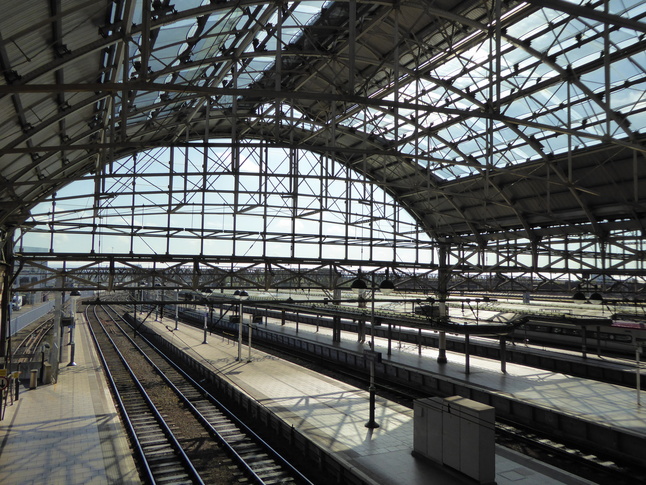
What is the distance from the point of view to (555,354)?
24.4m

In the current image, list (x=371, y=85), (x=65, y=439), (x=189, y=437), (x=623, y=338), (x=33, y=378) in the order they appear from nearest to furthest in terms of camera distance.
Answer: (x=65, y=439) < (x=189, y=437) < (x=33, y=378) < (x=371, y=85) < (x=623, y=338)

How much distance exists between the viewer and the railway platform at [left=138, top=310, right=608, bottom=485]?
35.3ft

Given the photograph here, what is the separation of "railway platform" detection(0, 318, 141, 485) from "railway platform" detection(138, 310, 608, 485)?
4716 millimetres

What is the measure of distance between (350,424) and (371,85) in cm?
1364

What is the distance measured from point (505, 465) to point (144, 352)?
985 inches

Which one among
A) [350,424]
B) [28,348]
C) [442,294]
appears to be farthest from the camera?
[28,348]

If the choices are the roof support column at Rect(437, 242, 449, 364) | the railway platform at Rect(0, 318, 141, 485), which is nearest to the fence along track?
the railway platform at Rect(0, 318, 141, 485)

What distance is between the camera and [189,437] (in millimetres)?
14695

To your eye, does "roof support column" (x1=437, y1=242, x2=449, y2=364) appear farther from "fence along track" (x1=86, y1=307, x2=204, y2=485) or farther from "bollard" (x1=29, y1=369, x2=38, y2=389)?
"bollard" (x1=29, y1=369, x2=38, y2=389)

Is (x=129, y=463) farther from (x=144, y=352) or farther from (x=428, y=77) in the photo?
(x=144, y=352)

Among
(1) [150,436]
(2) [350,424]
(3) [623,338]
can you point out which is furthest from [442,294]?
(1) [150,436]

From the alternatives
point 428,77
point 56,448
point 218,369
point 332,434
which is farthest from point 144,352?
point 428,77

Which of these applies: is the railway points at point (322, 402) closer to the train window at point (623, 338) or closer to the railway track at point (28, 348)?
the train window at point (623, 338)

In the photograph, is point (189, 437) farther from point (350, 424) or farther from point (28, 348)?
point (28, 348)
